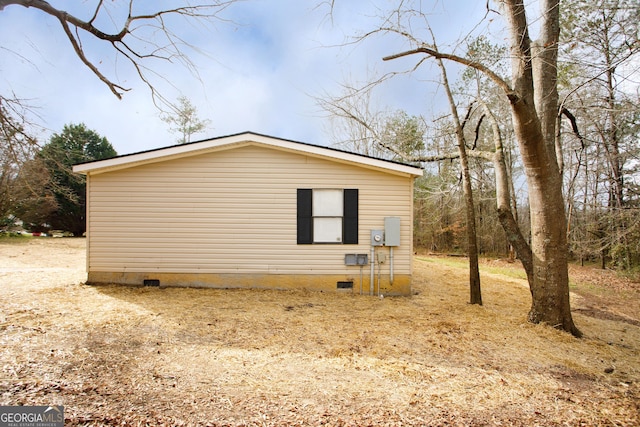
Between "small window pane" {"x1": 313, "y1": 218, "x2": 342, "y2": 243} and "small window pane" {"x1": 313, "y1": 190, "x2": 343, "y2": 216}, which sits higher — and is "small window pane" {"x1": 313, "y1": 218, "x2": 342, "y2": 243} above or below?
below

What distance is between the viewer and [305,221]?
22.0 ft

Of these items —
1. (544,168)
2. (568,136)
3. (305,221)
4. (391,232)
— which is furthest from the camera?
(568,136)

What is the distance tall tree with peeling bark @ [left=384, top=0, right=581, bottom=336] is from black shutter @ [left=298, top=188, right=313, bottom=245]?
12.3 ft

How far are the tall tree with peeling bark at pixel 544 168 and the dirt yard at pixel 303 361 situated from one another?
0.47 metres

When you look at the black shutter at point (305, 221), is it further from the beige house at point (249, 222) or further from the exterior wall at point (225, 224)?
the exterior wall at point (225, 224)

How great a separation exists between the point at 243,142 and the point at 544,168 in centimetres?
556

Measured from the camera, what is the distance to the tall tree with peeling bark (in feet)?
15.0

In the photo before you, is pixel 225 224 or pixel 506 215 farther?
pixel 225 224

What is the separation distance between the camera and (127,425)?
86.4 inches

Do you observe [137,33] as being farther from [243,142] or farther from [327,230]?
[327,230]

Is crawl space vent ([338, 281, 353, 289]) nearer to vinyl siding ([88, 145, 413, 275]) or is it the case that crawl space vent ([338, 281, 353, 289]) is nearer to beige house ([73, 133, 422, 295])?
beige house ([73, 133, 422, 295])

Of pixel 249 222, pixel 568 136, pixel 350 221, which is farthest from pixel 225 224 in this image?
pixel 568 136

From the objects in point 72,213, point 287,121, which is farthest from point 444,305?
point 72,213

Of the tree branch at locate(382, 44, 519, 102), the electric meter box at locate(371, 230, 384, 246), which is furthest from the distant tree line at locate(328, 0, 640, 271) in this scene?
the electric meter box at locate(371, 230, 384, 246)
